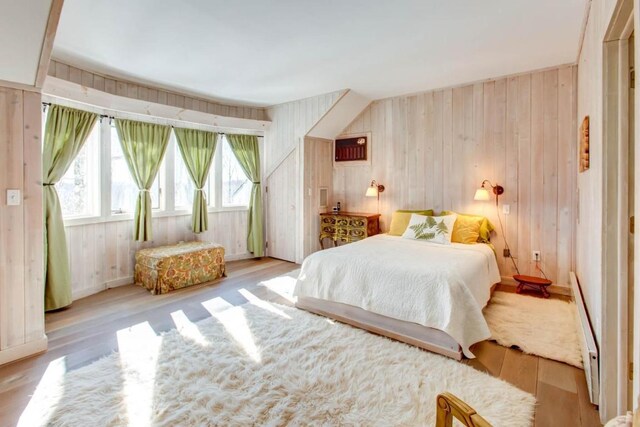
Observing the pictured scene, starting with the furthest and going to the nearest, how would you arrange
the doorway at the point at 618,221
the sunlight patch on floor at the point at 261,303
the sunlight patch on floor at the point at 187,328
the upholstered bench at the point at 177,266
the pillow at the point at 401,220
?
the pillow at the point at 401,220, the upholstered bench at the point at 177,266, the sunlight patch on floor at the point at 261,303, the sunlight patch on floor at the point at 187,328, the doorway at the point at 618,221

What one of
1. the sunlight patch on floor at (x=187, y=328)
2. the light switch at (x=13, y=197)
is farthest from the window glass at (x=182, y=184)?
the light switch at (x=13, y=197)

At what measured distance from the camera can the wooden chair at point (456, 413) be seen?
813mm

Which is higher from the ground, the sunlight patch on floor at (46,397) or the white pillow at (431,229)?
the white pillow at (431,229)

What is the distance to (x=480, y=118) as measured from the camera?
4.11 m

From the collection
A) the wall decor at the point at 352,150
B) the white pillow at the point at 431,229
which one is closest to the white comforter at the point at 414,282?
the white pillow at the point at 431,229

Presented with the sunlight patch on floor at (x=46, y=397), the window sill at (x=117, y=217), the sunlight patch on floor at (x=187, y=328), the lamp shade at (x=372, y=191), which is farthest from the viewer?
the lamp shade at (x=372, y=191)

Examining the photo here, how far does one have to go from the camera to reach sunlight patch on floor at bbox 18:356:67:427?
1.72 m

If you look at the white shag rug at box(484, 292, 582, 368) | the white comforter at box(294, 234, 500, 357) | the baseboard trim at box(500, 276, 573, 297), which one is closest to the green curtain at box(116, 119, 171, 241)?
the white comforter at box(294, 234, 500, 357)

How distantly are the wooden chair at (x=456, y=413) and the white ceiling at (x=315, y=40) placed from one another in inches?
98.7

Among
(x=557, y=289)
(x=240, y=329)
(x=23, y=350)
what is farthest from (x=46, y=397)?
(x=557, y=289)

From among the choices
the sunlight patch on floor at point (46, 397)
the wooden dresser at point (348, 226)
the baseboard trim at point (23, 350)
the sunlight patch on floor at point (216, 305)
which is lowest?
the sunlight patch on floor at point (46, 397)

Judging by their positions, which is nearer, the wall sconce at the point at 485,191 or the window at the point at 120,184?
the wall sconce at the point at 485,191

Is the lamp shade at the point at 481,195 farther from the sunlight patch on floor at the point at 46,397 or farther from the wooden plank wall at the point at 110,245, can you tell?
the sunlight patch on floor at the point at 46,397

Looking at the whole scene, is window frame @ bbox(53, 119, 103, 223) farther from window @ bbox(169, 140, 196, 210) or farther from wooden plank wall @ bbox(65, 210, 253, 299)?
window @ bbox(169, 140, 196, 210)
